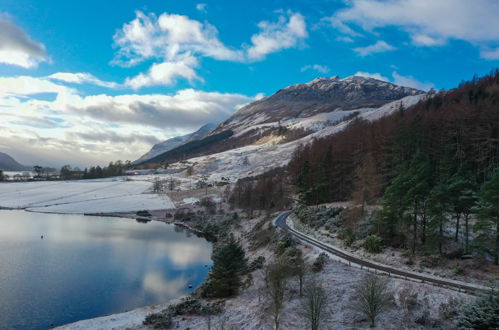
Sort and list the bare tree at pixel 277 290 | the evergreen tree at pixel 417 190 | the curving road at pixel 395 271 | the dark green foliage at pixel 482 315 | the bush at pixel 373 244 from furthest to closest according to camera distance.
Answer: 1. the bush at pixel 373 244
2. the evergreen tree at pixel 417 190
3. the curving road at pixel 395 271
4. the bare tree at pixel 277 290
5. the dark green foliage at pixel 482 315

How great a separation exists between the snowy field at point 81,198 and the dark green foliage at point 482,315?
368 ft

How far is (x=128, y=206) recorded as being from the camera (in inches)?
4860

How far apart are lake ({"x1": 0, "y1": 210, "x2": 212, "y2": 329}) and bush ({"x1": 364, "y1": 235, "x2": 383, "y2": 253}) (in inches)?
949

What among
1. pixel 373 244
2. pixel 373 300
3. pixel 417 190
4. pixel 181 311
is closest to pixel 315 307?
pixel 373 300

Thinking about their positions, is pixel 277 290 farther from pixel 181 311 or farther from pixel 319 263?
pixel 319 263

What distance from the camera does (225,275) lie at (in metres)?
35.4

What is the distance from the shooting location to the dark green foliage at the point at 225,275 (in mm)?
34631

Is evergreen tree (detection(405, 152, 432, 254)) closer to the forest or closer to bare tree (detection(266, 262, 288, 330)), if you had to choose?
the forest

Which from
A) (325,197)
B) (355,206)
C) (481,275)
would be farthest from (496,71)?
(481,275)

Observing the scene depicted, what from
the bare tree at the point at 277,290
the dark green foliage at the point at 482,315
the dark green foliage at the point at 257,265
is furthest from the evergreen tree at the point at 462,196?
the dark green foliage at the point at 257,265

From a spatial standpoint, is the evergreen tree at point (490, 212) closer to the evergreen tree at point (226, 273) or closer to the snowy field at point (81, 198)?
the evergreen tree at point (226, 273)

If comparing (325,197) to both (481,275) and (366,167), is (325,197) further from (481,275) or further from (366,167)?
(481,275)

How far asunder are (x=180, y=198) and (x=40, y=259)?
8405cm

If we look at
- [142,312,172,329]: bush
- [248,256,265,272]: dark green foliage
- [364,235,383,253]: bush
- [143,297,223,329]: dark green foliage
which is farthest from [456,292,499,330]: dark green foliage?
[248,256,265,272]: dark green foliage
